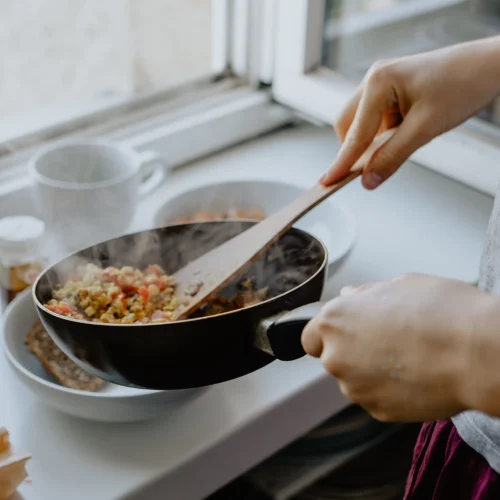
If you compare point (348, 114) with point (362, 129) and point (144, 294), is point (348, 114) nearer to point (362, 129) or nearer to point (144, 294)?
point (362, 129)

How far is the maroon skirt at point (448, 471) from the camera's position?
2.23 feet

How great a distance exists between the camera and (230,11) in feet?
3.79

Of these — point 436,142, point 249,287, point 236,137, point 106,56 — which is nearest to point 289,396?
point 249,287

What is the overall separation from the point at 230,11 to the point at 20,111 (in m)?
0.34

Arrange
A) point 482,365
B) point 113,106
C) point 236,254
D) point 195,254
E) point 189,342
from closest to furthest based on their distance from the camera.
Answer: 1. point 482,365
2. point 189,342
3. point 236,254
4. point 195,254
5. point 113,106

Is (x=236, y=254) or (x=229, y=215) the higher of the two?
(x=236, y=254)

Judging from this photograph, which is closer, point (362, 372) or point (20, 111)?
A: point (362, 372)

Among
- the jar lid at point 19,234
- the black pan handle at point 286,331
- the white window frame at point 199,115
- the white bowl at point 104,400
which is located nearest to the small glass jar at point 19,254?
the jar lid at point 19,234

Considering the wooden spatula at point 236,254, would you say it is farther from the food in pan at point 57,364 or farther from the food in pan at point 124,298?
the food in pan at point 57,364

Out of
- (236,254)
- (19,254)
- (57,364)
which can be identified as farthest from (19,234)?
(236,254)

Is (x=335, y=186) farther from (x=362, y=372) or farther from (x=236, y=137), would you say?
(x=236, y=137)

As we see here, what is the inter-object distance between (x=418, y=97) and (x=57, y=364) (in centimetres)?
43

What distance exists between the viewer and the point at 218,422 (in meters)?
0.74

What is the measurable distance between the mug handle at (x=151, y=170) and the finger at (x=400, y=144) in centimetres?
32
